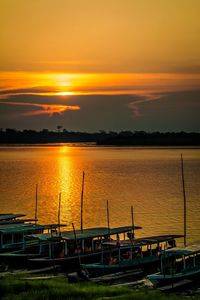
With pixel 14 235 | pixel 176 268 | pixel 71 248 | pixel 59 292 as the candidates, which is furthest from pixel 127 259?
pixel 59 292

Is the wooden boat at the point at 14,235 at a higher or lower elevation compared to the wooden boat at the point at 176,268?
higher

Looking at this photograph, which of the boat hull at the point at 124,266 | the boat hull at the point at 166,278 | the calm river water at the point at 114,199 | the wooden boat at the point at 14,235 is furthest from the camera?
the calm river water at the point at 114,199

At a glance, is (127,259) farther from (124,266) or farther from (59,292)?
(59,292)

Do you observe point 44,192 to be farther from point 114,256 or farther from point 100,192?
point 114,256

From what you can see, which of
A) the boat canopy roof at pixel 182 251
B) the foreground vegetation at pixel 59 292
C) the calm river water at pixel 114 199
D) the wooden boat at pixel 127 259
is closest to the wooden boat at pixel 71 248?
the wooden boat at pixel 127 259

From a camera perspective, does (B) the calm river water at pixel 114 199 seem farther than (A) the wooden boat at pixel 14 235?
Yes

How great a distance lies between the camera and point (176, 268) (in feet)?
94.4

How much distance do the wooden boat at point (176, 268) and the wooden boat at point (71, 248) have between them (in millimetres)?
4339

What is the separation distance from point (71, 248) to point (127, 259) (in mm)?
3695

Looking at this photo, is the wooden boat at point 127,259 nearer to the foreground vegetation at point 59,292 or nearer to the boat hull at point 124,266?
the boat hull at point 124,266

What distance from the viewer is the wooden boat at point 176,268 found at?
2720 centimetres

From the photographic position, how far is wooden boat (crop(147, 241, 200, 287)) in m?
27.2

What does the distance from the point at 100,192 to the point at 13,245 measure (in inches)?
1778

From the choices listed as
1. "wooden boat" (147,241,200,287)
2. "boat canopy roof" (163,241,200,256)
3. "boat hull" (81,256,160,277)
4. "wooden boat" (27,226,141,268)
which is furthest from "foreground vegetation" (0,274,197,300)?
"wooden boat" (27,226,141,268)
